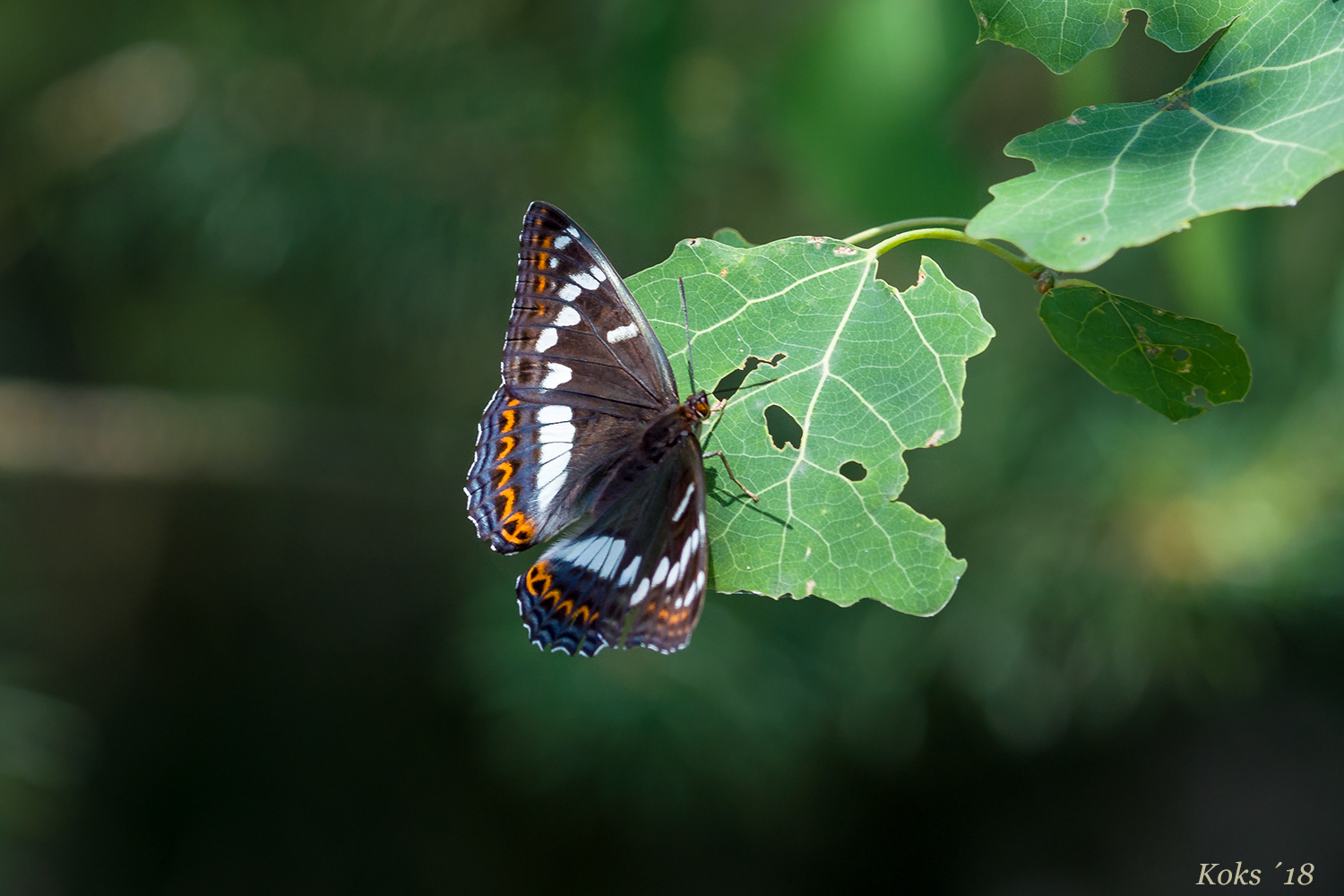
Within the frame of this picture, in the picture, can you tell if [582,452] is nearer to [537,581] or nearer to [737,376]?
[537,581]

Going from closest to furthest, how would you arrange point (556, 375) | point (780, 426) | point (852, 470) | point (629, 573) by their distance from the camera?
point (852, 470) → point (629, 573) → point (556, 375) → point (780, 426)

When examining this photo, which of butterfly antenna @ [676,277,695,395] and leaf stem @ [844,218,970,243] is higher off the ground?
leaf stem @ [844,218,970,243]

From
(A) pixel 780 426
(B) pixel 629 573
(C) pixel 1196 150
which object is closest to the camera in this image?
(C) pixel 1196 150

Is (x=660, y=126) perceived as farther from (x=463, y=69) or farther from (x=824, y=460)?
(x=824, y=460)

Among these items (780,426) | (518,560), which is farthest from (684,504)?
(518,560)

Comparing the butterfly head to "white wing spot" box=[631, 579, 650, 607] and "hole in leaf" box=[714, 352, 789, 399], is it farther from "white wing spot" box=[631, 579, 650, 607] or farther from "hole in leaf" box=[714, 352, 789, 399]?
"white wing spot" box=[631, 579, 650, 607]

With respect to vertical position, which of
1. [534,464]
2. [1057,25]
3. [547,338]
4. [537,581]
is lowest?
[537,581]

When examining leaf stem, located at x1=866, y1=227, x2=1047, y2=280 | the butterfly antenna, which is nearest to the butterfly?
the butterfly antenna
